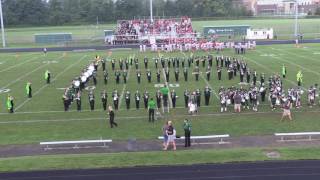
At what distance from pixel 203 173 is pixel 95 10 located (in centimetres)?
8215

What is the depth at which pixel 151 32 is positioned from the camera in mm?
56750

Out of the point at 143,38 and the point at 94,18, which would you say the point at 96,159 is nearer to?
the point at 143,38

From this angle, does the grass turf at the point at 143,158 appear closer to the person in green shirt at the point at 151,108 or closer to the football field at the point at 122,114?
the football field at the point at 122,114

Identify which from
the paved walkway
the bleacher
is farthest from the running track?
the bleacher

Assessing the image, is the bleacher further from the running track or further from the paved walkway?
the running track

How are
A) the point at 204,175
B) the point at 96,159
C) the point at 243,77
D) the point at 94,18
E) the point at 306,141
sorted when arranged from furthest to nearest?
the point at 94,18
the point at 243,77
the point at 306,141
the point at 96,159
the point at 204,175

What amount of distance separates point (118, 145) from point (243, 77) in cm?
1368

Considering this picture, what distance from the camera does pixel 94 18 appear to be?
9262cm

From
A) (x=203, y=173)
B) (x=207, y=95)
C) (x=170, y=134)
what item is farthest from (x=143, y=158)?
(x=207, y=95)

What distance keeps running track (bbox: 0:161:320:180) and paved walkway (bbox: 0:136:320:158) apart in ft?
5.79

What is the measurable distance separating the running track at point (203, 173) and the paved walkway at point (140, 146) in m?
1.76

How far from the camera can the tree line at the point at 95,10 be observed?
89.1 m

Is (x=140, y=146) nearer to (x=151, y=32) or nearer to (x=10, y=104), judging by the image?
(x=10, y=104)

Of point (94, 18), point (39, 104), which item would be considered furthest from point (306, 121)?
point (94, 18)
